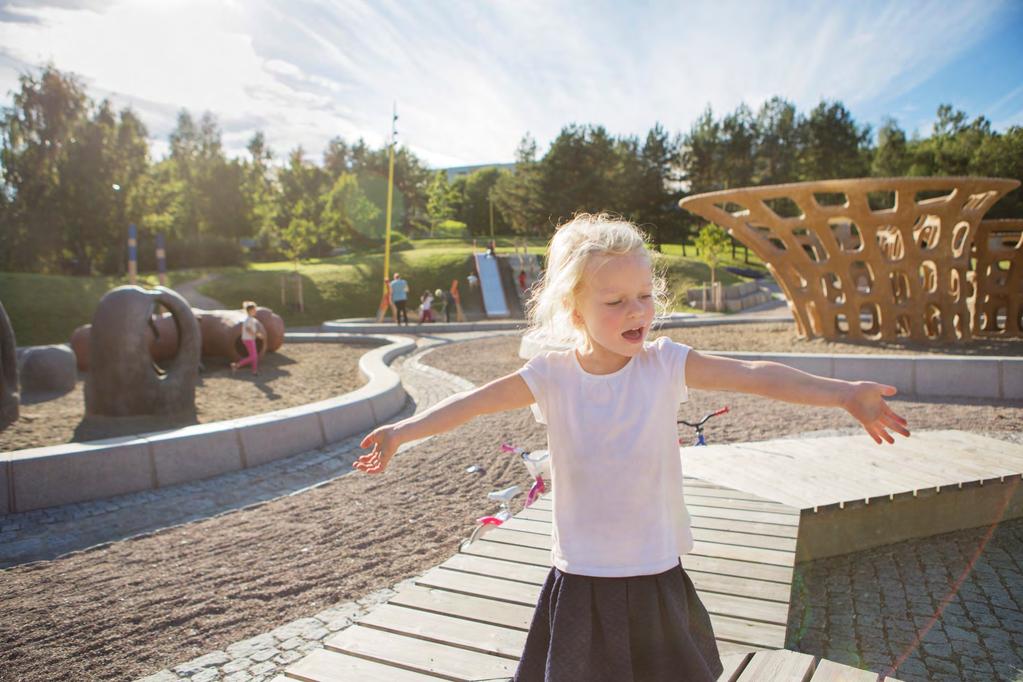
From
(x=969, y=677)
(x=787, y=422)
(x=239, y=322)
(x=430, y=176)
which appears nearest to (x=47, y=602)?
(x=969, y=677)

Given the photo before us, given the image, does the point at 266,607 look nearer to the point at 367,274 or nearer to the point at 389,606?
the point at 389,606

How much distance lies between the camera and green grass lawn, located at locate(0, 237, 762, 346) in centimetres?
2288

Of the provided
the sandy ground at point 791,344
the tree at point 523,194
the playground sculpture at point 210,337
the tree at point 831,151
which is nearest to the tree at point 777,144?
the tree at point 831,151

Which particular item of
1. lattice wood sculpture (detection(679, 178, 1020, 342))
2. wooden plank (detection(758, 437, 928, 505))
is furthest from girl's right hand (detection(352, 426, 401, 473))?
lattice wood sculpture (detection(679, 178, 1020, 342))

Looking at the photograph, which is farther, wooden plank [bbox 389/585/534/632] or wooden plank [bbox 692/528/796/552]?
wooden plank [bbox 692/528/796/552]

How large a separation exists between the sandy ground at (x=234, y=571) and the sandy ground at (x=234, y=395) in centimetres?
345

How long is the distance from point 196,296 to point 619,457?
30075mm

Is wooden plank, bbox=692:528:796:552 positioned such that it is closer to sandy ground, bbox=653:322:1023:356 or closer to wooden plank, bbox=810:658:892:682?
wooden plank, bbox=810:658:892:682

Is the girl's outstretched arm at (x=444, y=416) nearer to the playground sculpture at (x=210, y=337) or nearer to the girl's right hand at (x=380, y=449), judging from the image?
the girl's right hand at (x=380, y=449)

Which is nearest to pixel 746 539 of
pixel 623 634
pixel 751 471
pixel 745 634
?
pixel 745 634

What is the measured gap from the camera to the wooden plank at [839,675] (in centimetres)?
240

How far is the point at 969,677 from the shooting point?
325cm

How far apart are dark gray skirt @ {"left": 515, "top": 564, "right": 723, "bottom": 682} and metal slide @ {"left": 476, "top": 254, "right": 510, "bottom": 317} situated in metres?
28.0

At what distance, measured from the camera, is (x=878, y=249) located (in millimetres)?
13312
